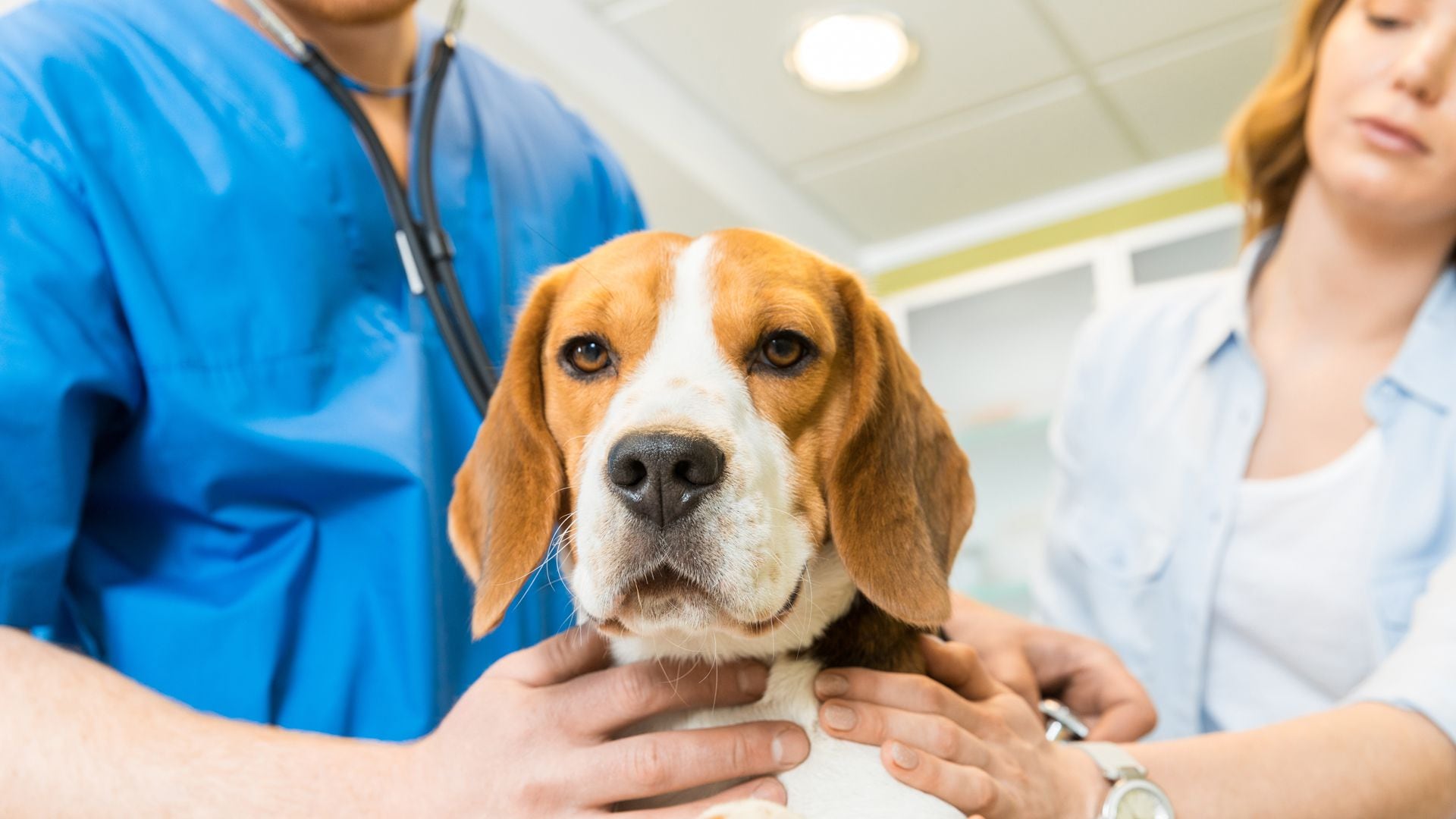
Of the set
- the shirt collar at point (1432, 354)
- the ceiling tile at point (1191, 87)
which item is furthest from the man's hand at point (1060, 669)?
the ceiling tile at point (1191, 87)

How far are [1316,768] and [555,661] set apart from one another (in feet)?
3.19

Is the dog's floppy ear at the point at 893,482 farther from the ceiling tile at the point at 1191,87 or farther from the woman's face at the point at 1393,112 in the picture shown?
the ceiling tile at the point at 1191,87

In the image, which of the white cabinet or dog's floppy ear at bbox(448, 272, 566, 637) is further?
the white cabinet

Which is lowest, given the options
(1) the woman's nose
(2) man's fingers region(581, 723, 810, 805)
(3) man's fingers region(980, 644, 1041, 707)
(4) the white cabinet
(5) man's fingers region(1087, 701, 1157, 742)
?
(4) the white cabinet

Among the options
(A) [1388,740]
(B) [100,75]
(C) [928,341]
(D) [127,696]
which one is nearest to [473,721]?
(D) [127,696]

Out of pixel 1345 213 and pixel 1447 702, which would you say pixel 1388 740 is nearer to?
pixel 1447 702

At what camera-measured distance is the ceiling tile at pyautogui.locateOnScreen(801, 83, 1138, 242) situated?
425 centimetres

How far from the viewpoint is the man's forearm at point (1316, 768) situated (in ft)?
4.20

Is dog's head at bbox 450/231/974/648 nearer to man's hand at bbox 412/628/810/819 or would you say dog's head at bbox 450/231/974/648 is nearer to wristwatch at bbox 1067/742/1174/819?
man's hand at bbox 412/628/810/819

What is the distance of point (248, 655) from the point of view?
125 centimetres

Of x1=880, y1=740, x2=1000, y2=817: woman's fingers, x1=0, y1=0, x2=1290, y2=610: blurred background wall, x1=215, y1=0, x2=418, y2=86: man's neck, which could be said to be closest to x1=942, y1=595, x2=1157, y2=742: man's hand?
x1=880, y1=740, x2=1000, y2=817: woman's fingers

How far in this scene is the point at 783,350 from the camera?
1.18 metres

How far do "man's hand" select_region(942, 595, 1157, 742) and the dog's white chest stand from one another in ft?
1.32

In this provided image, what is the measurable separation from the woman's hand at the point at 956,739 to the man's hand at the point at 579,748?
0.07 meters
